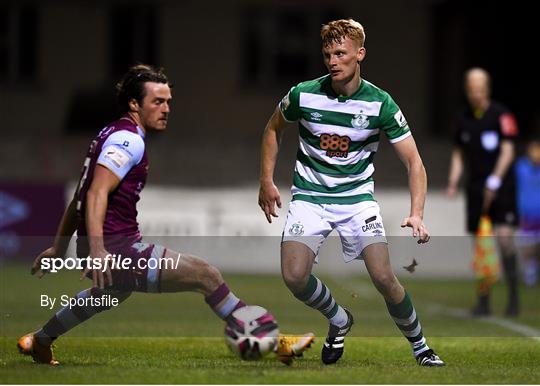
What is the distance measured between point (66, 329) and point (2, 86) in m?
21.8

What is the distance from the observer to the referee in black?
1449cm

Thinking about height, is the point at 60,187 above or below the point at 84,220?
below

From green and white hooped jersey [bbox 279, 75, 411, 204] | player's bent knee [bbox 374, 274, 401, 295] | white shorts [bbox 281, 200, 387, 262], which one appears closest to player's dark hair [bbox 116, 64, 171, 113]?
green and white hooped jersey [bbox 279, 75, 411, 204]

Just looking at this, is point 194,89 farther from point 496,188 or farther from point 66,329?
point 66,329

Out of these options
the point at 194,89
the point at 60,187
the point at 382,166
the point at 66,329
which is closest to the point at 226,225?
the point at 60,187

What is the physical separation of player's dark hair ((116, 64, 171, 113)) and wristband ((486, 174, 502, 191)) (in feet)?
21.1

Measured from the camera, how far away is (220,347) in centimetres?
1043

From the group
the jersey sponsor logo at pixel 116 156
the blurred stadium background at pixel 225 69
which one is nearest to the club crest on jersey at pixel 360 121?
the jersey sponsor logo at pixel 116 156

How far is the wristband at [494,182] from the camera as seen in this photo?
1445 cm

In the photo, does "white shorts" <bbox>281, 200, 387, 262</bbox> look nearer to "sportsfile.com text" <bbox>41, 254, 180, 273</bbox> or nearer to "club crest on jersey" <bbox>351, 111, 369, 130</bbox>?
"club crest on jersey" <bbox>351, 111, 369, 130</bbox>

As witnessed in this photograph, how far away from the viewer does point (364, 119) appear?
875 centimetres

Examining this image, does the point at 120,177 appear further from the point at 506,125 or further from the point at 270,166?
the point at 506,125

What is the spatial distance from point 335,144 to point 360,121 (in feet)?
0.71

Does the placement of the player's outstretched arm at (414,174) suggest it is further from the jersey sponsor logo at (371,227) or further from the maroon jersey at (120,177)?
the maroon jersey at (120,177)
